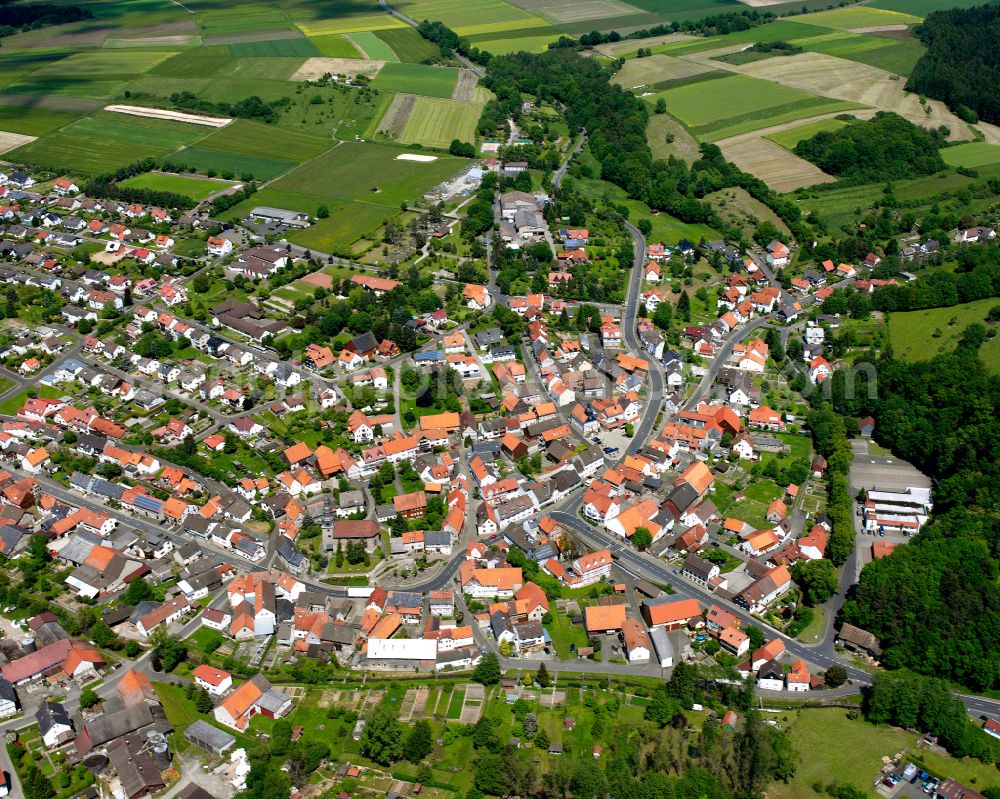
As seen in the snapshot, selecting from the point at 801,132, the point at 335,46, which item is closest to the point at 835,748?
the point at 801,132

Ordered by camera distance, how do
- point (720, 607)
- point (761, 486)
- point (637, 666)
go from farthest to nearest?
point (761, 486) < point (720, 607) < point (637, 666)

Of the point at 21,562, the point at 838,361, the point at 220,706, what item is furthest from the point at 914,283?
the point at 21,562

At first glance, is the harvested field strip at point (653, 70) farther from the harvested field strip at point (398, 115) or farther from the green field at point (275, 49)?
the green field at point (275, 49)

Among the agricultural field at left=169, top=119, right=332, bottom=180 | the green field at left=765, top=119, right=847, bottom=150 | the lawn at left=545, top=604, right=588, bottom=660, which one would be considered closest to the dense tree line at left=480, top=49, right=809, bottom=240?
the green field at left=765, top=119, right=847, bottom=150

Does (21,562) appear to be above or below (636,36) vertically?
below

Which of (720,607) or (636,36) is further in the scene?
(636,36)

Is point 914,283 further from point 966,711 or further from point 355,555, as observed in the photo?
point 355,555

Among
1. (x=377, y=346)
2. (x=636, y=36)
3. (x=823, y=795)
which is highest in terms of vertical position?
(x=636, y=36)

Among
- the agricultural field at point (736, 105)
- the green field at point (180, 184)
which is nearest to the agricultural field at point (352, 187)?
the green field at point (180, 184)

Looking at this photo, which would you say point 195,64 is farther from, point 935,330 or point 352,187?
point 935,330
